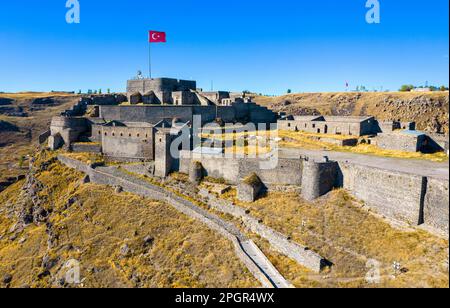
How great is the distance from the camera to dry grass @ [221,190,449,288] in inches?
523

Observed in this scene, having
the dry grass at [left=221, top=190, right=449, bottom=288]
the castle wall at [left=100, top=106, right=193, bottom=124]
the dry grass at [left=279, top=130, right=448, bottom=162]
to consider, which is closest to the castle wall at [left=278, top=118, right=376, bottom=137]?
the dry grass at [left=279, top=130, right=448, bottom=162]

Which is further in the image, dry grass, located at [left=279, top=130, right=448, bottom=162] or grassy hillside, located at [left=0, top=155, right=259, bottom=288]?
dry grass, located at [left=279, top=130, right=448, bottom=162]

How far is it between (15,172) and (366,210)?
136 ft

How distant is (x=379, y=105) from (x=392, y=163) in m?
47.2

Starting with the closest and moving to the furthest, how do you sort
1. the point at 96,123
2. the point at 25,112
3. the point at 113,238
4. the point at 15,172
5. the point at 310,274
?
the point at 310,274 < the point at 113,238 < the point at 96,123 < the point at 15,172 < the point at 25,112

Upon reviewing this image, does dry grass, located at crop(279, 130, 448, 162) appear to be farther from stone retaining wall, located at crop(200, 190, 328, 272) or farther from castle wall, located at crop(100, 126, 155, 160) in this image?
castle wall, located at crop(100, 126, 155, 160)

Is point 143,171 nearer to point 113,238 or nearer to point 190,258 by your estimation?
point 113,238

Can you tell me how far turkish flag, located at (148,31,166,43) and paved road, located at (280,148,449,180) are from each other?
2066 cm

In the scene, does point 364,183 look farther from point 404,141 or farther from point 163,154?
point 163,154

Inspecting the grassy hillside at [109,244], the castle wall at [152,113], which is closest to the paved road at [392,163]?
the grassy hillside at [109,244]

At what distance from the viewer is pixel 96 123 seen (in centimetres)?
3284

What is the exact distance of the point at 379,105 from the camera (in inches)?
2468

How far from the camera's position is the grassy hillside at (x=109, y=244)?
17172mm
